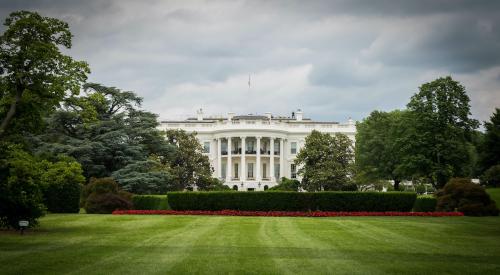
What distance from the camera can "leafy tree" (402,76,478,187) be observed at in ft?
175

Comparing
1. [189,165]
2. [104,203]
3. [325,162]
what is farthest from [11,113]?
[325,162]

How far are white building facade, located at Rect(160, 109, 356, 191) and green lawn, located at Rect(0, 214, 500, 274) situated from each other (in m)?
59.3

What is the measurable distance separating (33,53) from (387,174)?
174 ft

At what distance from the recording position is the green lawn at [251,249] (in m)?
14.1

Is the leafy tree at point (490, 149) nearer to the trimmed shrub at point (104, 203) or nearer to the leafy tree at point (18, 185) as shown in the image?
the trimmed shrub at point (104, 203)

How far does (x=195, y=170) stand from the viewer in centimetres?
6347

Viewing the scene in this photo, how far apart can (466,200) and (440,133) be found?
63.7ft

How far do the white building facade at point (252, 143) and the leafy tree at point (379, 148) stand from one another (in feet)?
47.6

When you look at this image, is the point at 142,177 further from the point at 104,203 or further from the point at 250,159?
the point at 250,159

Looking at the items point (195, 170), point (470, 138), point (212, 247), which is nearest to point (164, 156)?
point (195, 170)

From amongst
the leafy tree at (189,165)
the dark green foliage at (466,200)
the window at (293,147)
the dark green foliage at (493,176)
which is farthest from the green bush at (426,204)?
the window at (293,147)

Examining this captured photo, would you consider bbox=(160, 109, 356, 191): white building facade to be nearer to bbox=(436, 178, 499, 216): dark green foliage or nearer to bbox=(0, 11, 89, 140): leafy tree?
bbox=(436, 178, 499, 216): dark green foliage

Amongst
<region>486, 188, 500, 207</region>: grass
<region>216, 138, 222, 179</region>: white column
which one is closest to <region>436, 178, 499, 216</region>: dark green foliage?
<region>486, 188, 500, 207</region>: grass

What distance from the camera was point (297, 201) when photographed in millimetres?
39375
